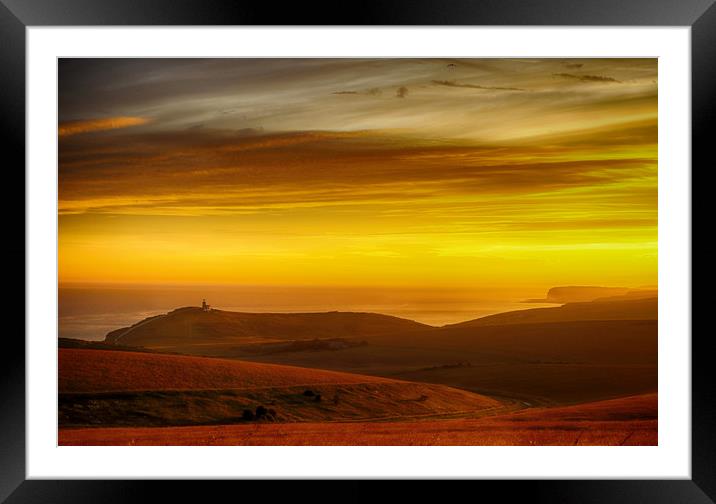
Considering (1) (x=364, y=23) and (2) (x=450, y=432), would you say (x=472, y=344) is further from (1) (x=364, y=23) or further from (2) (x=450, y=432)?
(1) (x=364, y=23)

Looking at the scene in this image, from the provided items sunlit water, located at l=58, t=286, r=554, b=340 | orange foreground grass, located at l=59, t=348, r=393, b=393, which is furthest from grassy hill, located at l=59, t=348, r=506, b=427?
sunlit water, located at l=58, t=286, r=554, b=340

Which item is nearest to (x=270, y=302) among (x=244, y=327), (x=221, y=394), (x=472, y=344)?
(x=244, y=327)

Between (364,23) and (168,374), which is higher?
(364,23)

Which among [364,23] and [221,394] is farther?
[221,394]

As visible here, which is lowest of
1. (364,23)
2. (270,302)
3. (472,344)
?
(472,344)

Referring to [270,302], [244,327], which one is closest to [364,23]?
[270,302]

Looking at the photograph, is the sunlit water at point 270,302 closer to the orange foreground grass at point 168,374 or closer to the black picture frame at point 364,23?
the orange foreground grass at point 168,374
